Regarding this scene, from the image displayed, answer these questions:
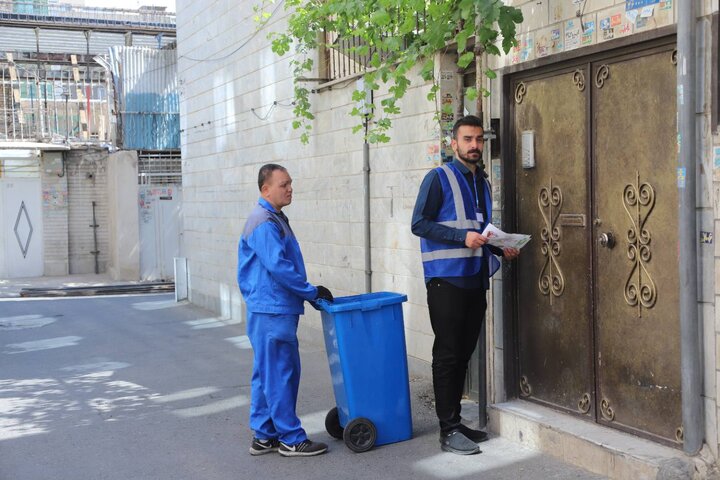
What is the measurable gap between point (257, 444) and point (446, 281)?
1724mm

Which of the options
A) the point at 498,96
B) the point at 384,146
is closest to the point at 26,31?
the point at 384,146

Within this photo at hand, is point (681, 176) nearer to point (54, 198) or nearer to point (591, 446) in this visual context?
point (591, 446)

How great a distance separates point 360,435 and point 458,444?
658mm

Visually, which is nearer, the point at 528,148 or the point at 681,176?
the point at 681,176

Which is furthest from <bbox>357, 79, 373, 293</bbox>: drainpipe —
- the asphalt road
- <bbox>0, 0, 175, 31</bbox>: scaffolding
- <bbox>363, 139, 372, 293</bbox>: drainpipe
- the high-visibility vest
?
<bbox>0, 0, 175, 31</bbox>: scaffolding

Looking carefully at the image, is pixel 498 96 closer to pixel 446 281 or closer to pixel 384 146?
pixel 446 281

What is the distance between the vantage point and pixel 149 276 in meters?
21.4

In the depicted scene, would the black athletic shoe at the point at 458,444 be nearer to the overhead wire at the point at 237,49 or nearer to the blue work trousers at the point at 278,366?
the blue work trousers at the point at 278,366

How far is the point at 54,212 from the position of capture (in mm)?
22703

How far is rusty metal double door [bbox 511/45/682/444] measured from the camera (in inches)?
202

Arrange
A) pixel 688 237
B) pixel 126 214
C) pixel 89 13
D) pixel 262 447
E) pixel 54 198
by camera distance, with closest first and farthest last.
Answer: pixel 688 237
pixel 262 447
pixel 126 214
pixel 54 198
pixel 89 13

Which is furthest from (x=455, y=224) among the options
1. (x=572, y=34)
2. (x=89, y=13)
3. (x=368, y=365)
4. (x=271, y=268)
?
(x=89, y=13)

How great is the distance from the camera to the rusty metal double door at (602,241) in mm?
5121

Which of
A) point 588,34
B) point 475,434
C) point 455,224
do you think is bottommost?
point 475,434
